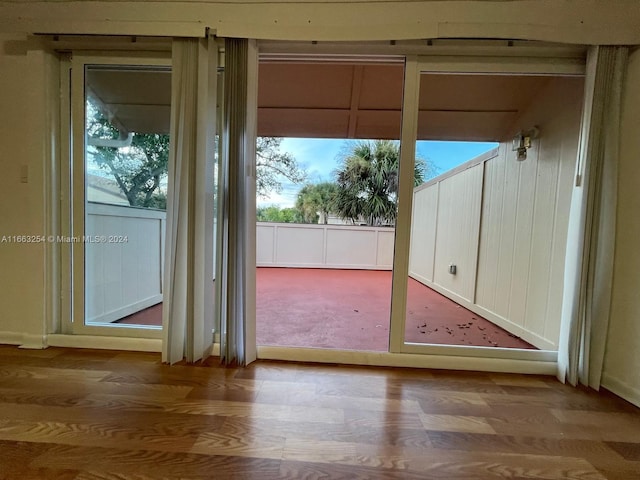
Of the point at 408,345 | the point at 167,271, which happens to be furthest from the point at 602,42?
the point at 167,271

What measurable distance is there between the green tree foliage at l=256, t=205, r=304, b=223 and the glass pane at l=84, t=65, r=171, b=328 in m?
3.72

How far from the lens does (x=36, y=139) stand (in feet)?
5.74

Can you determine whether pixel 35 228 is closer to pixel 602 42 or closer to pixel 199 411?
pixel 199 411

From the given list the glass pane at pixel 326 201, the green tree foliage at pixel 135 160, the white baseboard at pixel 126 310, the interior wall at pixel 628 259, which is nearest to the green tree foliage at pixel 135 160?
the green tree foliage at pixel 135 160

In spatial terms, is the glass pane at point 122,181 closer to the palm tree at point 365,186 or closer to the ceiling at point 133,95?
the ceiling at point 133,95

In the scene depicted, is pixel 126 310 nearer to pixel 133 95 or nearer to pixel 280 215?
pixel 133 95

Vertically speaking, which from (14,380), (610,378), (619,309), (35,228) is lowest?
(14,380)

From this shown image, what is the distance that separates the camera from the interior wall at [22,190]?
5.71 ft

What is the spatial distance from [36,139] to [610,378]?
11.8 ft

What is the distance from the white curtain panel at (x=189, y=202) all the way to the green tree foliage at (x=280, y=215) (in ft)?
13.9

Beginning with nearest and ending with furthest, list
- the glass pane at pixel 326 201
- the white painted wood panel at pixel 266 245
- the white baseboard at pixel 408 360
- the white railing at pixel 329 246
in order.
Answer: the white baseboard at pixel 408 360 < the glass pane at pixel 326 201 < the white painted wood panel at pixel 266 245 < the white railing at pixel 329 246

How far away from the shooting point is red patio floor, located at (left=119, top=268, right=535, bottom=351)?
209cm

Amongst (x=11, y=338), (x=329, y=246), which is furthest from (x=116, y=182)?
(x=329, y=246)

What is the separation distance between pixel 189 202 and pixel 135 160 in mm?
777
